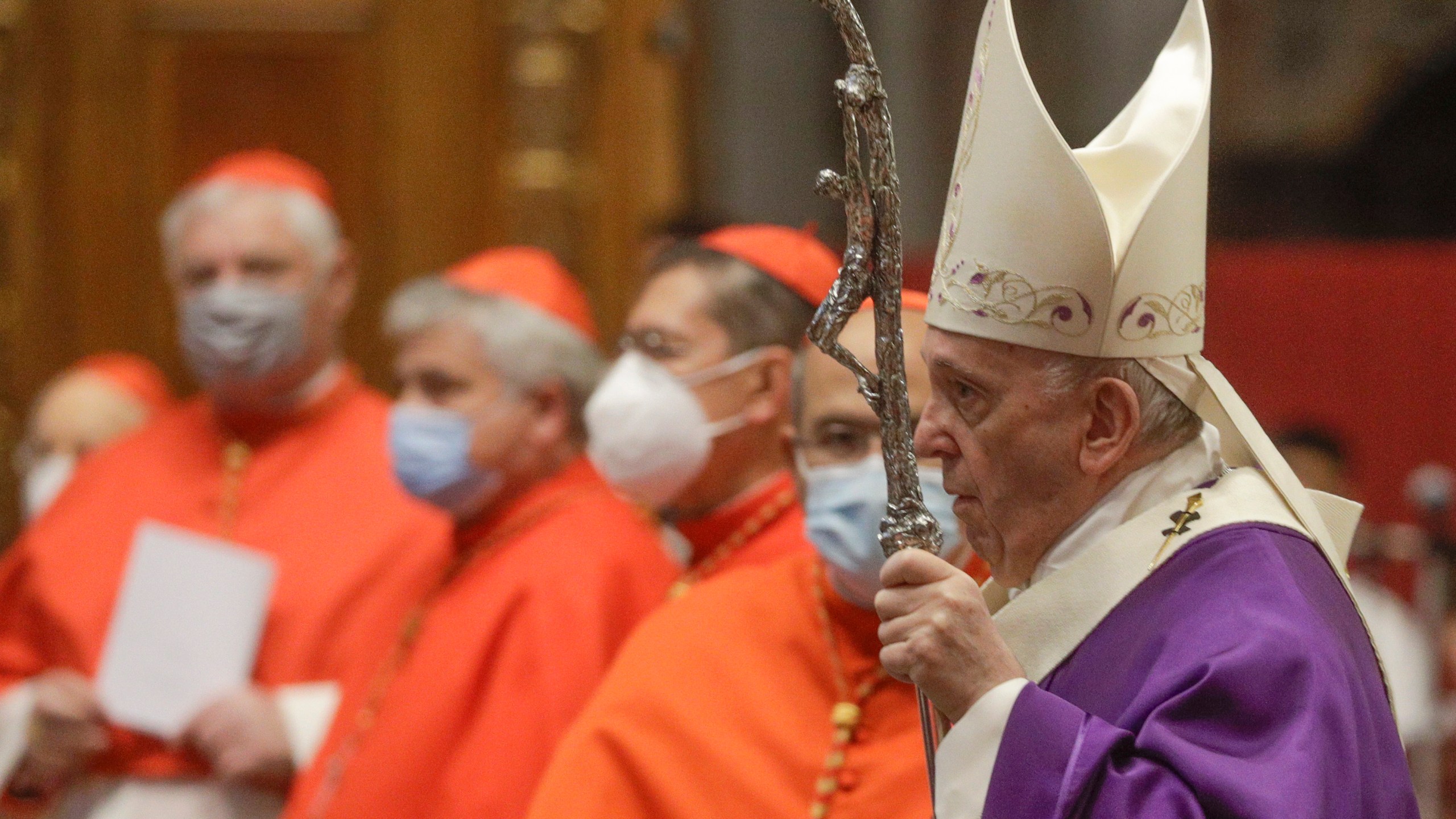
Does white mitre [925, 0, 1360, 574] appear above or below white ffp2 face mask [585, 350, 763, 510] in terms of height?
above

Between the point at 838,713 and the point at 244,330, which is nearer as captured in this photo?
the point at 838,713

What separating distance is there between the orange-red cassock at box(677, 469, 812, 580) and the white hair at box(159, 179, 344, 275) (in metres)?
1.71

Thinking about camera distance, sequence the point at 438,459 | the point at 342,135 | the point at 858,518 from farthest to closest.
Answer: the point at 342,135, the point at 438,459, the point at 858,518

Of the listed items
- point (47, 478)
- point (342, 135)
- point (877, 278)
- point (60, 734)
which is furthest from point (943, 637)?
point (342, 135)

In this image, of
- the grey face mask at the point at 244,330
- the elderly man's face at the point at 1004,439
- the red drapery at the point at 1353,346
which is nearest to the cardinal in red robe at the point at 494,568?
the grey face mask at the point at 244,330

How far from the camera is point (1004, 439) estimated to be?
6.72 feet

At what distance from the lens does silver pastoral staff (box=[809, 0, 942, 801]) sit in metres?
1.93

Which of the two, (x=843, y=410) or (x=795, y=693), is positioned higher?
(x=843, y=410)

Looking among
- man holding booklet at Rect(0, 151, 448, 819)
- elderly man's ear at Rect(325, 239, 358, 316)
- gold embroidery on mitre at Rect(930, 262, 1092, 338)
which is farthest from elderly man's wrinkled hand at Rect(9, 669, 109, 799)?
gold embroidery on mitre at Rect(930, 262, 1092, 338)

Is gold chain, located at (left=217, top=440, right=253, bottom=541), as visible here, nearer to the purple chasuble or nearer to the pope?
the pope

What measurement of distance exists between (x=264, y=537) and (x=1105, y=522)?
2.98m

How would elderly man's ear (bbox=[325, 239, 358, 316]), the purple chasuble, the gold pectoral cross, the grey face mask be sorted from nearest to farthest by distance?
the purple chasuble
the gold pectoral cross
the grey face mask
elderly man's ear (bbox=[325, 239, 358, 316])

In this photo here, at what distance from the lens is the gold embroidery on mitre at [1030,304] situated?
6.71ft

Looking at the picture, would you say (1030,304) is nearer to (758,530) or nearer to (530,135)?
(758,530)
